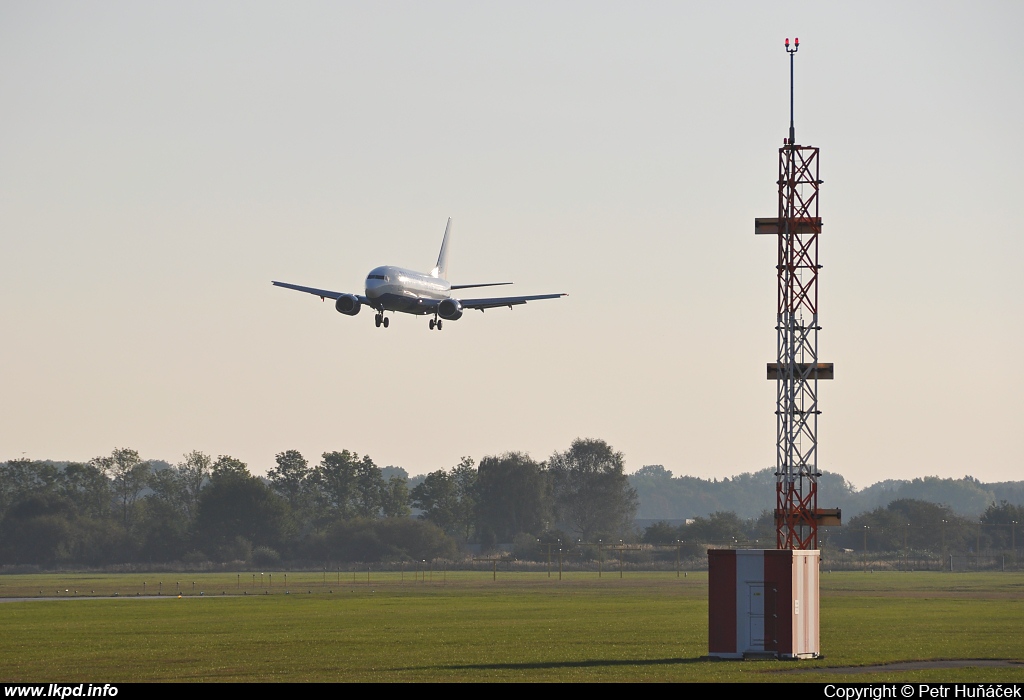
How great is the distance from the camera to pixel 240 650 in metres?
52.2

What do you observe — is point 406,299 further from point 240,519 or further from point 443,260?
point 240,519

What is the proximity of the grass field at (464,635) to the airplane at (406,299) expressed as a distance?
1966 cm

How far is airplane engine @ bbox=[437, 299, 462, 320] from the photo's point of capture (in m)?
91.9

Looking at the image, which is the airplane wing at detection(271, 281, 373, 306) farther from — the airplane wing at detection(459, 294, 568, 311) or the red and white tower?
the red and white tower

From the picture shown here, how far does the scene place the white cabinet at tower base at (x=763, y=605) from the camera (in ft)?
152

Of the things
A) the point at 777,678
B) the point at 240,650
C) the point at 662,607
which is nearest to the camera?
the point at 777,678

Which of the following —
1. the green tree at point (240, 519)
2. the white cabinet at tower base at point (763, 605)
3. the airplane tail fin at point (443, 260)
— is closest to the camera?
the white cabinet at tower base at point (763, 605)

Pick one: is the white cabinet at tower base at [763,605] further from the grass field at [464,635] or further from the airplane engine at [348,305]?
the airplane engine at [348,305]

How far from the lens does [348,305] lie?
9088 centimetres

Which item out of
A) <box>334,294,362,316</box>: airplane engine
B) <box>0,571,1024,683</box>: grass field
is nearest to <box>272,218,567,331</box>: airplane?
<box>334,294,362,316</box>: airplane engine

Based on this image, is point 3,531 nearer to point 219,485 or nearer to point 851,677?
point 219,485

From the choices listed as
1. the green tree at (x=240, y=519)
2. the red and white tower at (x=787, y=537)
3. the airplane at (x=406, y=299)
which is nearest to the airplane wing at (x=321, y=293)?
the airplane at (x=406, y=299)
